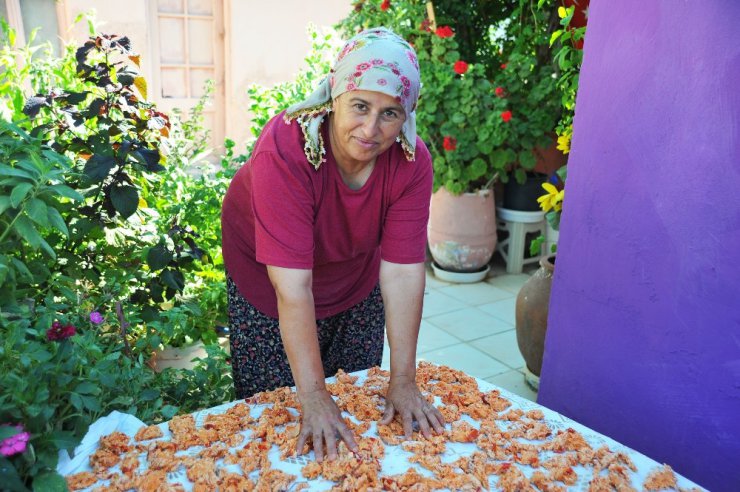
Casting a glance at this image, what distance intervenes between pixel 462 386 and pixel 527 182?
3.30 metres

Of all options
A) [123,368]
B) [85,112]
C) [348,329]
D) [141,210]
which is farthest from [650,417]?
[85,112]

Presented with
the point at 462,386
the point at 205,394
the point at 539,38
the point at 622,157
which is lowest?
the point at 205,394

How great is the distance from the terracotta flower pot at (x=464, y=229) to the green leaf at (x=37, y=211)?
11.7 feet

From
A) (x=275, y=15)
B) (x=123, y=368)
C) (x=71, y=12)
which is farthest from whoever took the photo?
(x=275, y=15)

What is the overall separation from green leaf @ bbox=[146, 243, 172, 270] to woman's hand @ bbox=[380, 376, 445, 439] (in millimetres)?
929

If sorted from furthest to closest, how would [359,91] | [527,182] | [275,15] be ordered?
[275,15]
[527,182]
[359,91]

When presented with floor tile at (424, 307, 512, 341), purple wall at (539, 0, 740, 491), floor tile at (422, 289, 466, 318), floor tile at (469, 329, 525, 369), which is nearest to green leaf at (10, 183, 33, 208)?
purple wall at (539, 0, 740, 491)

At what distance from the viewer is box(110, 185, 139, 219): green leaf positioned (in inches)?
84.0

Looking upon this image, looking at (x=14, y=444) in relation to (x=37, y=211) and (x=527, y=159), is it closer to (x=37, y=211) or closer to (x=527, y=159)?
(x=37, y=211)

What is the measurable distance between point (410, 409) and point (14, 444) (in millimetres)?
887

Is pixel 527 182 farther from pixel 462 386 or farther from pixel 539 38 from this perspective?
pixel 462 386

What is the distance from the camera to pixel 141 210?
2.45m

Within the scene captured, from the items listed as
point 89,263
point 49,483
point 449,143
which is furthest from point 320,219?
point 449,143

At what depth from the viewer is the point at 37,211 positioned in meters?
1.49
